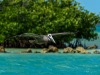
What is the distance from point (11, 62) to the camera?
75.0 feet

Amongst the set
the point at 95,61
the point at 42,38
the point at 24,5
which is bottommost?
the point at 95,61

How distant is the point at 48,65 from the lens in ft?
70.9

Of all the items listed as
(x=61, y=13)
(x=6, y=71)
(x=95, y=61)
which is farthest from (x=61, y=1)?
(x=6, y=71)

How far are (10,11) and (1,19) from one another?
1093 millimetres

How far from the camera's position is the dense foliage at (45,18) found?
36.0 metres

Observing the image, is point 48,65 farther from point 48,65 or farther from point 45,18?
point 45,18

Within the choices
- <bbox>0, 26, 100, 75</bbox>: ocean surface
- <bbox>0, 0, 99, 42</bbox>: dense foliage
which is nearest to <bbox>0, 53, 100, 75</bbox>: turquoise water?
<bbox>0, 26, 100, 75</bbox>: ocean surface

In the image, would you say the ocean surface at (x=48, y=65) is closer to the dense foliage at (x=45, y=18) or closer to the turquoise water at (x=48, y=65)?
the turquoise water at (x=48, y=65)

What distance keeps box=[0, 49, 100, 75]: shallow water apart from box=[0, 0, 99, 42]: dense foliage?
9979mm

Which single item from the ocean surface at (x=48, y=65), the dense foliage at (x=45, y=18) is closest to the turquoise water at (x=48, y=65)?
the ocean surface at (x=48, y=65)

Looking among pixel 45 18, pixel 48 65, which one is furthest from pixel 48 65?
pixel 45 18

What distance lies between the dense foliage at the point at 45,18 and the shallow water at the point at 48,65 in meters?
9.98

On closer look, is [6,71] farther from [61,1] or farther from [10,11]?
[61,1]

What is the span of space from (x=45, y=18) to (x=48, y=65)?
15.8 meters
